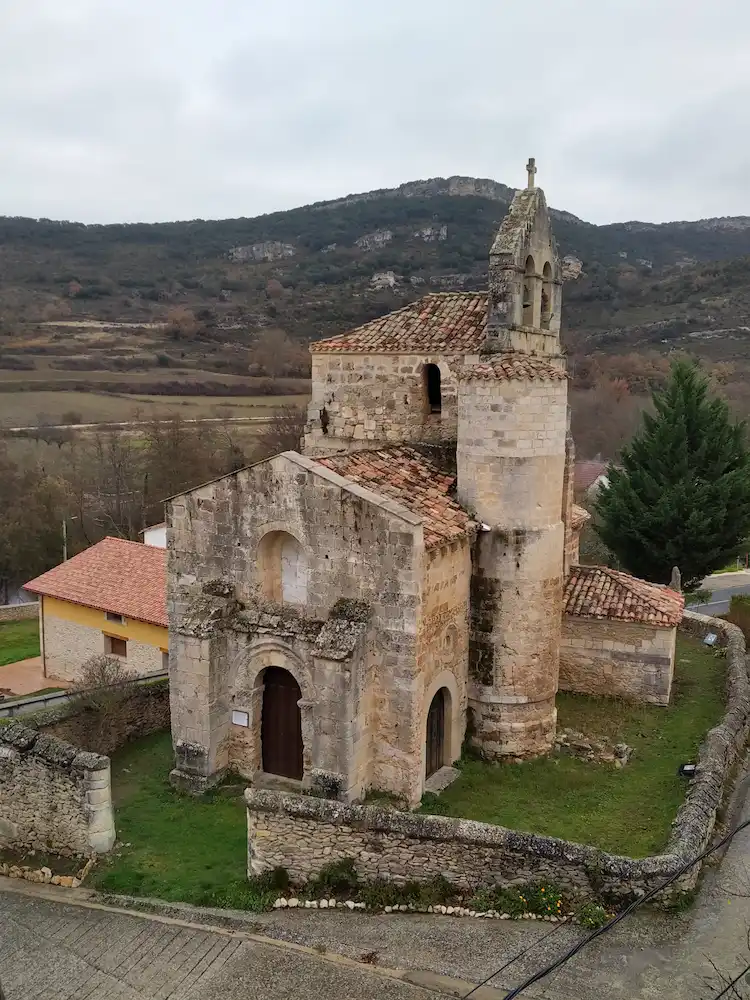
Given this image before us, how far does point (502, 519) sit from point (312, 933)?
275 inches

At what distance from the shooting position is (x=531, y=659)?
13906 millimetres

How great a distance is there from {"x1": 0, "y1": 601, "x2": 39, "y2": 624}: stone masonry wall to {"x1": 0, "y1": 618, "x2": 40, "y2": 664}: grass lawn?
0.84 feet

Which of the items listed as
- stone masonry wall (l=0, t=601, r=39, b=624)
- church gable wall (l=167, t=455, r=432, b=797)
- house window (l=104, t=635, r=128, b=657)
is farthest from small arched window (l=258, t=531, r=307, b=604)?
stone masonry wall (l=0, t=601, r=39, b=624)

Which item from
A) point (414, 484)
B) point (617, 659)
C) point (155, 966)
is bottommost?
point (155, 966)

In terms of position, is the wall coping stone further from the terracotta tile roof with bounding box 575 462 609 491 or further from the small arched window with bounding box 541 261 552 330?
the terracotta tile roof with bounding box 575 462 609 491

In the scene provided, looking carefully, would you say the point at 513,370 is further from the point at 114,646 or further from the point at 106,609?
the point at 114,646

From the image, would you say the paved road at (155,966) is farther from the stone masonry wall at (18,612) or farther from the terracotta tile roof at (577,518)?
the stone masonry wall at (18,612)

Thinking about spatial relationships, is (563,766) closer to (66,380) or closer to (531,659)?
(531,659)

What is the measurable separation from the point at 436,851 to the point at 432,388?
29.1 feet

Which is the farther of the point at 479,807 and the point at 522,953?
the point at 479,807

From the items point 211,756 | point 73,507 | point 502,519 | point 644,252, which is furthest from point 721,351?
point 211,756

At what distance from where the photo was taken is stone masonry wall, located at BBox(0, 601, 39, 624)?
101ft

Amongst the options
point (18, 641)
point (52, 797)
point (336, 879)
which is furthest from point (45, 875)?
point (18, 641)

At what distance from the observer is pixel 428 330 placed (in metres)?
15.9
